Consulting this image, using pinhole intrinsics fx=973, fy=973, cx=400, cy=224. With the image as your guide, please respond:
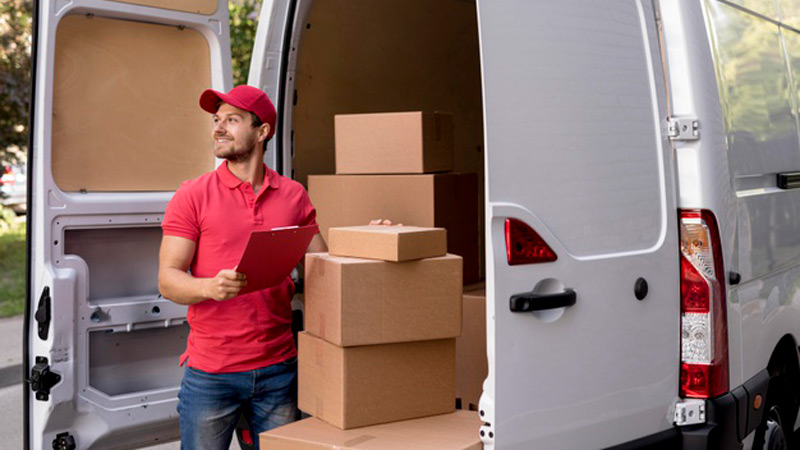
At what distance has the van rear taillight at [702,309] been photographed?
3.09 m

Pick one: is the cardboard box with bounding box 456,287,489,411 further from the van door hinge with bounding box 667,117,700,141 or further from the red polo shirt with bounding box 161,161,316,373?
the van door hinge with bounding box 667,117,700,141

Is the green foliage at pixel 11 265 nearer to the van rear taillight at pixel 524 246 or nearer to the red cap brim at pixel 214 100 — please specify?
the red cap brim at pixel 214 100

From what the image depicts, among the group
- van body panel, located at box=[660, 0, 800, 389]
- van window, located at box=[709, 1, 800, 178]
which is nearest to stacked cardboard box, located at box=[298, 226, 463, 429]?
van body panel, located at box=[660, 0, 800, 389]

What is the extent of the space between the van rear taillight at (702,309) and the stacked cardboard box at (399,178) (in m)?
1.12

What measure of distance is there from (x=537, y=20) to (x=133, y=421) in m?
2.04

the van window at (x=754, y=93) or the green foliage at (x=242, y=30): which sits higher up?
the green foliage at (x=242, y=30)

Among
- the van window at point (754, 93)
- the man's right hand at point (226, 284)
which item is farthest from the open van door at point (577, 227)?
the man's right hand at point (226, 284)

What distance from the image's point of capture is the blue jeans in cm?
335

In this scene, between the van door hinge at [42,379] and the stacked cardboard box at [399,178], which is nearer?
the van door hinge at [42,379]

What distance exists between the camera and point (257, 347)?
11.1 feet

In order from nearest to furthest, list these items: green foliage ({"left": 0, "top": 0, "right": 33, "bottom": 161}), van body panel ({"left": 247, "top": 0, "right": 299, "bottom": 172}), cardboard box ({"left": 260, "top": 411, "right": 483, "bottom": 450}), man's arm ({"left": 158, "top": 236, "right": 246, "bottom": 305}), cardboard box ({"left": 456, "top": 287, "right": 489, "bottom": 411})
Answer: cardboard box ({"left": 260, "top": 411, "right": 483, "bottom": 450}), man's arm ({"left": 158, "top": 236, "right": 246, "bottom": 305}), cardboard box ({"left": 456, "top": 287, "right": 489, "bottom": 411}), van body panel ({"left": 247, "top": 0, "right": 299, "bottom": 172}), green foliage ({"left": 0, "top": 0, "right": 33, "bottom": 161})

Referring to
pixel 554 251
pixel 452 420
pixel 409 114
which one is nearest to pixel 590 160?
pixel 554 251

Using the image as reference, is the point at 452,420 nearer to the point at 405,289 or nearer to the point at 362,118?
the point at 405,289

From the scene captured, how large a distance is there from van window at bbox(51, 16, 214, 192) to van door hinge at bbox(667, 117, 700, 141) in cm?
180
